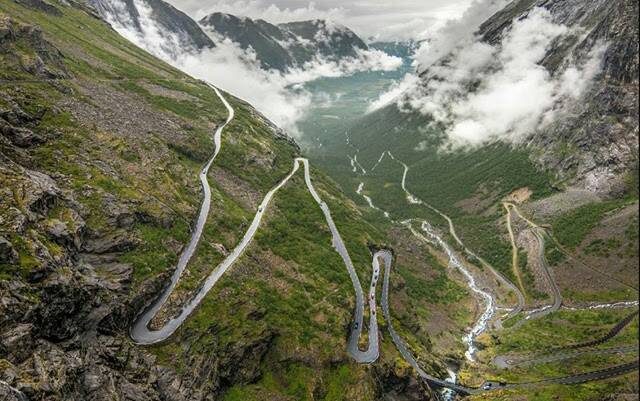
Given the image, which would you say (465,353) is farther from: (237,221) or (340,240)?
(237,221)

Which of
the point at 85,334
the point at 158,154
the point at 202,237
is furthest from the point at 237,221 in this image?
the point at 85,334

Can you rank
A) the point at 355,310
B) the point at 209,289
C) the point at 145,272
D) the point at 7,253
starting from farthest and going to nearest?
the point at 355,310 < the point at 209,289 < the point at 145,272 < the point at 7,253

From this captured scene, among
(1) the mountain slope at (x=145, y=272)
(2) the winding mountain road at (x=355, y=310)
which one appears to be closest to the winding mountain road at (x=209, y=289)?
(2) the winding mountain road at (x=355, y=310)

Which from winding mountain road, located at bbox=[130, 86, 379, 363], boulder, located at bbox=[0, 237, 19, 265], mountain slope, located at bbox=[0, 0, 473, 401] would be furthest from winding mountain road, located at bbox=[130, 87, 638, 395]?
boulder, located at bbox=[0, 237, 19, 265]

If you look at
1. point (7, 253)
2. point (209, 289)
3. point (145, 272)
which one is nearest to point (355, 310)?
point (209, 289)

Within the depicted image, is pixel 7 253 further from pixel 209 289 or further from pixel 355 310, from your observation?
pixel 355 310

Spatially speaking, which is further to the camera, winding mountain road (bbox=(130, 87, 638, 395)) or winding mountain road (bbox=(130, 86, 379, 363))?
winding mountain road (bbox=(130, 87, 638, 395))

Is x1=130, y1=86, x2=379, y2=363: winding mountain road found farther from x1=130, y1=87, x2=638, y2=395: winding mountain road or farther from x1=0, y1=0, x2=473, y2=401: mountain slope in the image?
x1=0, y1=0, x2=473, y2=401: mountain slope

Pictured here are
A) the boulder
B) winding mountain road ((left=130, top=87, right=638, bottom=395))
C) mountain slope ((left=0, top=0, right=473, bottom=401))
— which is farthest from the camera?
winding mountain road ((left=130, top=87, right=638, bottom=395))

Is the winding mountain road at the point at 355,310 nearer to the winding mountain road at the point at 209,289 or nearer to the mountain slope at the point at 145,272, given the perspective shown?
the winding mountain road at the point at 209,289

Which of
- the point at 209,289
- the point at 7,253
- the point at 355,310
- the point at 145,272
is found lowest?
the point at 145,272
